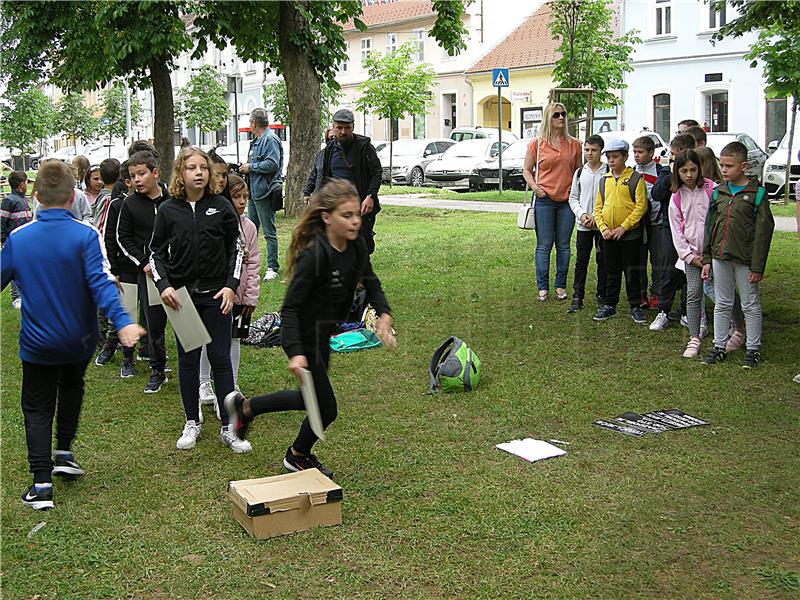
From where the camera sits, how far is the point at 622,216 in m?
10.0

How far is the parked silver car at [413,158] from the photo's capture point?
119 ft

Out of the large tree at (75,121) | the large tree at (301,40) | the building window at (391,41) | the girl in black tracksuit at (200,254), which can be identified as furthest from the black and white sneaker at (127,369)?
the large tree at (75,121)

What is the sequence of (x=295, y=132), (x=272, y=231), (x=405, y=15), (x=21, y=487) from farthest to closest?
(x=405, y=15) → (x=295, y=132) → (x=272, y=231) → (x=21, y=487)

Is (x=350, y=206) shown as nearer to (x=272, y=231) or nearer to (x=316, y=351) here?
(x=316, y=351)

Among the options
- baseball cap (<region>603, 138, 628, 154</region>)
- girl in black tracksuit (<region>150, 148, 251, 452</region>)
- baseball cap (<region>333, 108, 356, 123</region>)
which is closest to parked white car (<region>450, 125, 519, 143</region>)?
baseball cap (<region>603, 138, 628, 154</region>)

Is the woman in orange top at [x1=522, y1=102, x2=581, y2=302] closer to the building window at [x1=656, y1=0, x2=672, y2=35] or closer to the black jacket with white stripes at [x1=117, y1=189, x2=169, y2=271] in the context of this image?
the black jacket with white stripes at [x1=117, y1=189, x2=169, y2=271]

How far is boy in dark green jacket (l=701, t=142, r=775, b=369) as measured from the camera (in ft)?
27.0

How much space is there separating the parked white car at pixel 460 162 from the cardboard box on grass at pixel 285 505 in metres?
27.6

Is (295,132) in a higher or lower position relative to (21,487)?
higher

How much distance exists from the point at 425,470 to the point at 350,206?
1.78m

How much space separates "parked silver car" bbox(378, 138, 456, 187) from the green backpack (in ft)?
93.2

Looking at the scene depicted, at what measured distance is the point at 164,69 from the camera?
21.1 m

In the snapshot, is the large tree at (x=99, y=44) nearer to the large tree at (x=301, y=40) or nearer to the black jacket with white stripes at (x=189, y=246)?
the large tree at (x=301, y=40)

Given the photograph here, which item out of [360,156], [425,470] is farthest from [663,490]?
[360,156]
